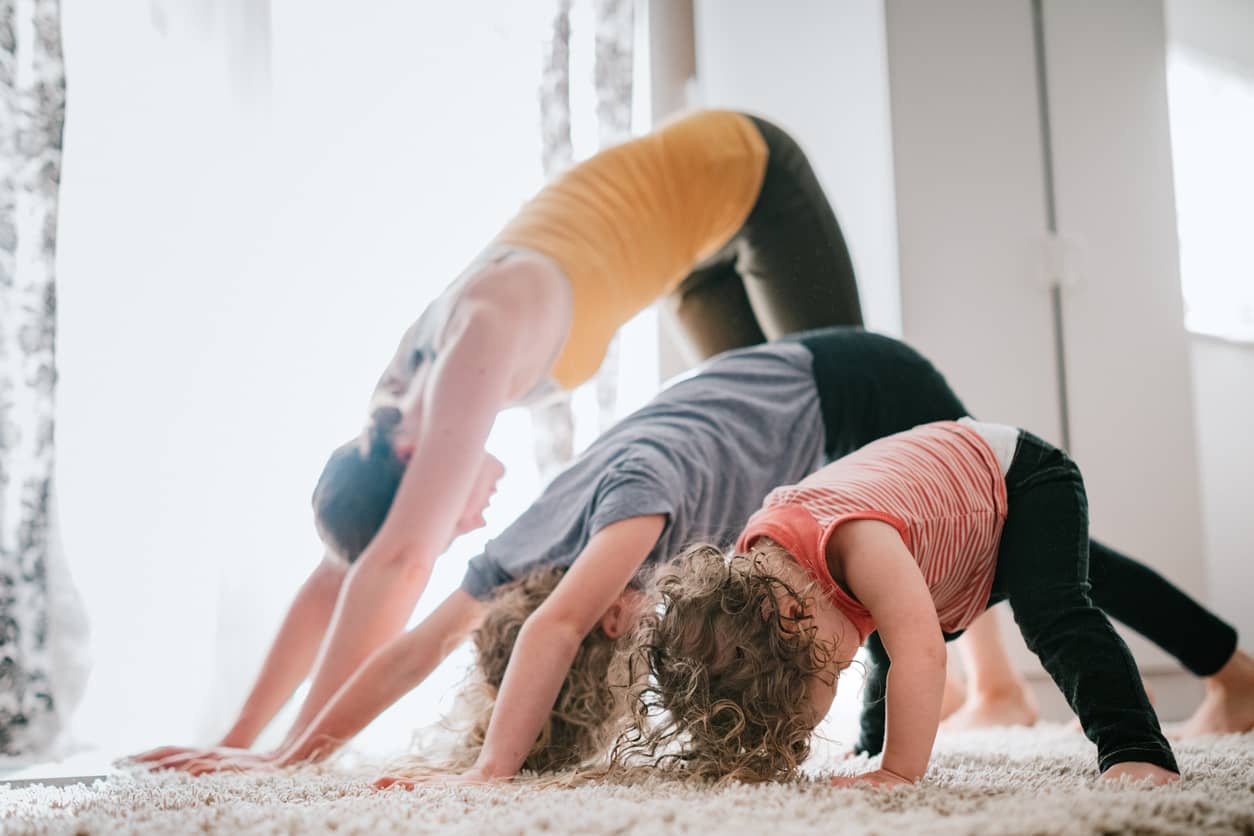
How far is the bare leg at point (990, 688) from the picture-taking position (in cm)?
154

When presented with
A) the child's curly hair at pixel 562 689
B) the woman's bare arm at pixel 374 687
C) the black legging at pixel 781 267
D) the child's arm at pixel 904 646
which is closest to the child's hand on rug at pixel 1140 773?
the child's arm at pixel 904 646

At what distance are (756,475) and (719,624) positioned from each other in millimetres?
422

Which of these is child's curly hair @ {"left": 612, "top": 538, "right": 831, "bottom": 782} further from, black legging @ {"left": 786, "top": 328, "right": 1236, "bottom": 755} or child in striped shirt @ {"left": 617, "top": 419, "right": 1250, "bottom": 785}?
black legging @ {"left": 786, "top": 328, "right": 1236, "bottom": 755}

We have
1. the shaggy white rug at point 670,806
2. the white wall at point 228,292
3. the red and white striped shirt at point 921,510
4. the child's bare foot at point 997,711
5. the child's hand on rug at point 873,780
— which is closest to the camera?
the shaggy white rug at point 670,806

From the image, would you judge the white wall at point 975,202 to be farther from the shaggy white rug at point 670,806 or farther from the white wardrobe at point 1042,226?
the shaggy white rug at point 670,806

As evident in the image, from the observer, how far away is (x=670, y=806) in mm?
690

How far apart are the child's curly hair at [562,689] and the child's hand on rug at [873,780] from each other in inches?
7.7

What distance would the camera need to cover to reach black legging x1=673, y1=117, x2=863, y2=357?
1604mm

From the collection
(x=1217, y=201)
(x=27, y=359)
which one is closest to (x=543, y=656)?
(x=27, y=359)

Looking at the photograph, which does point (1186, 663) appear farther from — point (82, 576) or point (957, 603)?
point (82, 576)

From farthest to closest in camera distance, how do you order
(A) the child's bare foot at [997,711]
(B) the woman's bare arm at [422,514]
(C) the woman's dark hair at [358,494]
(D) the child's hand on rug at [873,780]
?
1. (A) the child's bare foot at [997,711]
2. (C) the woman's dark hair at [358,494]
3. (B) the woman's bare arm at [422,514]
4. (D) the child's hand on rug at [873,780]

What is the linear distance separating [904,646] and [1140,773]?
22 centimetres

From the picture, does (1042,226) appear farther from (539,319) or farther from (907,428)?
(539,319)

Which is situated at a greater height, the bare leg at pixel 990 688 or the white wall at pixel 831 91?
the white wall at pixel 831 91
